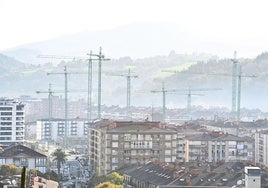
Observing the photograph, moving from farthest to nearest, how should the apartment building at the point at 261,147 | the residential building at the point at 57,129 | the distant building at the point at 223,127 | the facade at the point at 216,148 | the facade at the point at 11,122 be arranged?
the residential building at the point at 57,129 < the distant building at the point at 223,127 < the facade at the point at 11,122 < the apartment building at the point at 261,147 < the facade at the point at 216,148

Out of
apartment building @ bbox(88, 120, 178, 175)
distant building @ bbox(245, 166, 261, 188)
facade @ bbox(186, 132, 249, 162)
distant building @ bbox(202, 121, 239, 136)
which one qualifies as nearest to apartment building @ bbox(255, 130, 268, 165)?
facade @ bbox(186, 132, 249, 162)

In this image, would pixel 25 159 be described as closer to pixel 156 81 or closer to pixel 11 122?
pixel 11 122

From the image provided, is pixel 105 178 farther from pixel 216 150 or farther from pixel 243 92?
pixel 243 92

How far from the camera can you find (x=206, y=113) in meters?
120

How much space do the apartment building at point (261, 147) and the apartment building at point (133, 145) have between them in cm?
884

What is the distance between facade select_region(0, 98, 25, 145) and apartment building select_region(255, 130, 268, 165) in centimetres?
1464

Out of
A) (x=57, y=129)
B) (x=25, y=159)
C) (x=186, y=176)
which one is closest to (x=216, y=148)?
(x=25, y=159)

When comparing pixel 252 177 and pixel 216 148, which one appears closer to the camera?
pixel 252 177

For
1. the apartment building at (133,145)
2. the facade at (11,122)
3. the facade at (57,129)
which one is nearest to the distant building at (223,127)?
the facade at (11,122)

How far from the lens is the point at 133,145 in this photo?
129ft

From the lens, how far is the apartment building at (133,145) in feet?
129

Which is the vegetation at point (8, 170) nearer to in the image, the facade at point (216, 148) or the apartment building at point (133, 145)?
the apartment building at point (133, 145)

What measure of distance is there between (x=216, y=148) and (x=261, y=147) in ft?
11.9

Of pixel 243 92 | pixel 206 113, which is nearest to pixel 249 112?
pixel 206 113
